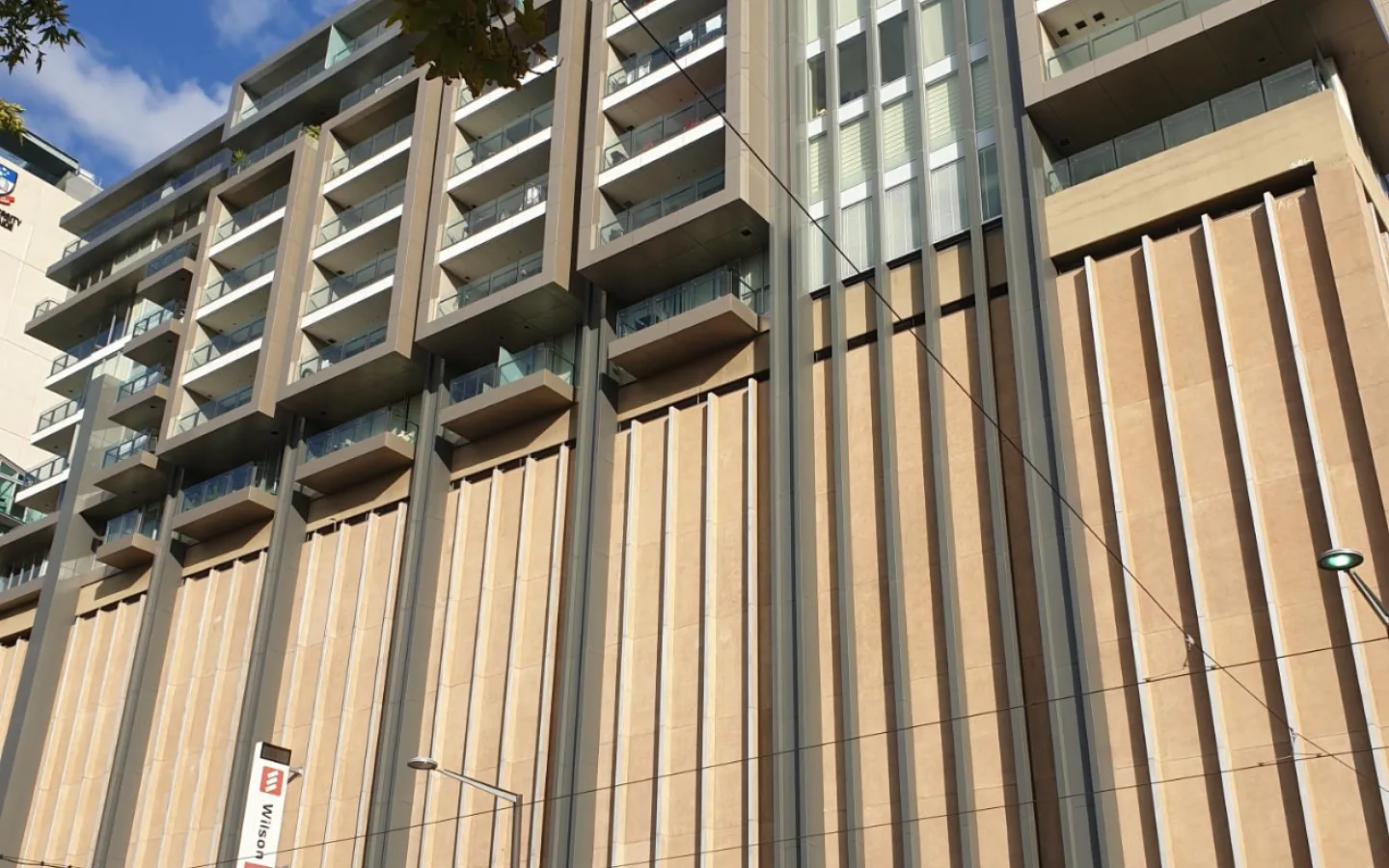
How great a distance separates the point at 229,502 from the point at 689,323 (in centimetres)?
1758

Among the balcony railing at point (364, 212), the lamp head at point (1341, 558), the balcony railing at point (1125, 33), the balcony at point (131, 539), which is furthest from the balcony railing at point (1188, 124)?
the balcony at point (131, 539)

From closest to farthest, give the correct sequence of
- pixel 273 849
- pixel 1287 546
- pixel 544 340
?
pixel 1287 546 → pixel 273 849 → pixel 544 340

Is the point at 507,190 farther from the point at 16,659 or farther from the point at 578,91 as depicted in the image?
the point at 16,659

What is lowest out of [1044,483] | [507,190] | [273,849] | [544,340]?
[273,849]

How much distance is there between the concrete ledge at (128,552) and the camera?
44062 millimetres

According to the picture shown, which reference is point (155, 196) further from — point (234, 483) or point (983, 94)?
point (983, 94)

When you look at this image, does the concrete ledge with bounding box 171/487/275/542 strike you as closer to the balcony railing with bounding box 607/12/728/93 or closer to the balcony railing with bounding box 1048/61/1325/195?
the balcony railing with bounding box 607/12/728/93

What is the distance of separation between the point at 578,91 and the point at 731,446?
47.0 ft

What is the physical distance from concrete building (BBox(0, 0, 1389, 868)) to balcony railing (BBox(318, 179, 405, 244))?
264mm

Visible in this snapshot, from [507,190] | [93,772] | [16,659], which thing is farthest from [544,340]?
[16,659]

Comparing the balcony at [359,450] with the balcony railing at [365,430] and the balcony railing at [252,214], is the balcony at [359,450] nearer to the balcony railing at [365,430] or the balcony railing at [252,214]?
the balcony railing at [365,430]

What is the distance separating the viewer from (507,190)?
4188 centimetres

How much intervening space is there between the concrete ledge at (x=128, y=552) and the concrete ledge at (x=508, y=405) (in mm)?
13431

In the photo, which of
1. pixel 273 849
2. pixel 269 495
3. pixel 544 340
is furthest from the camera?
pixel 269 495
